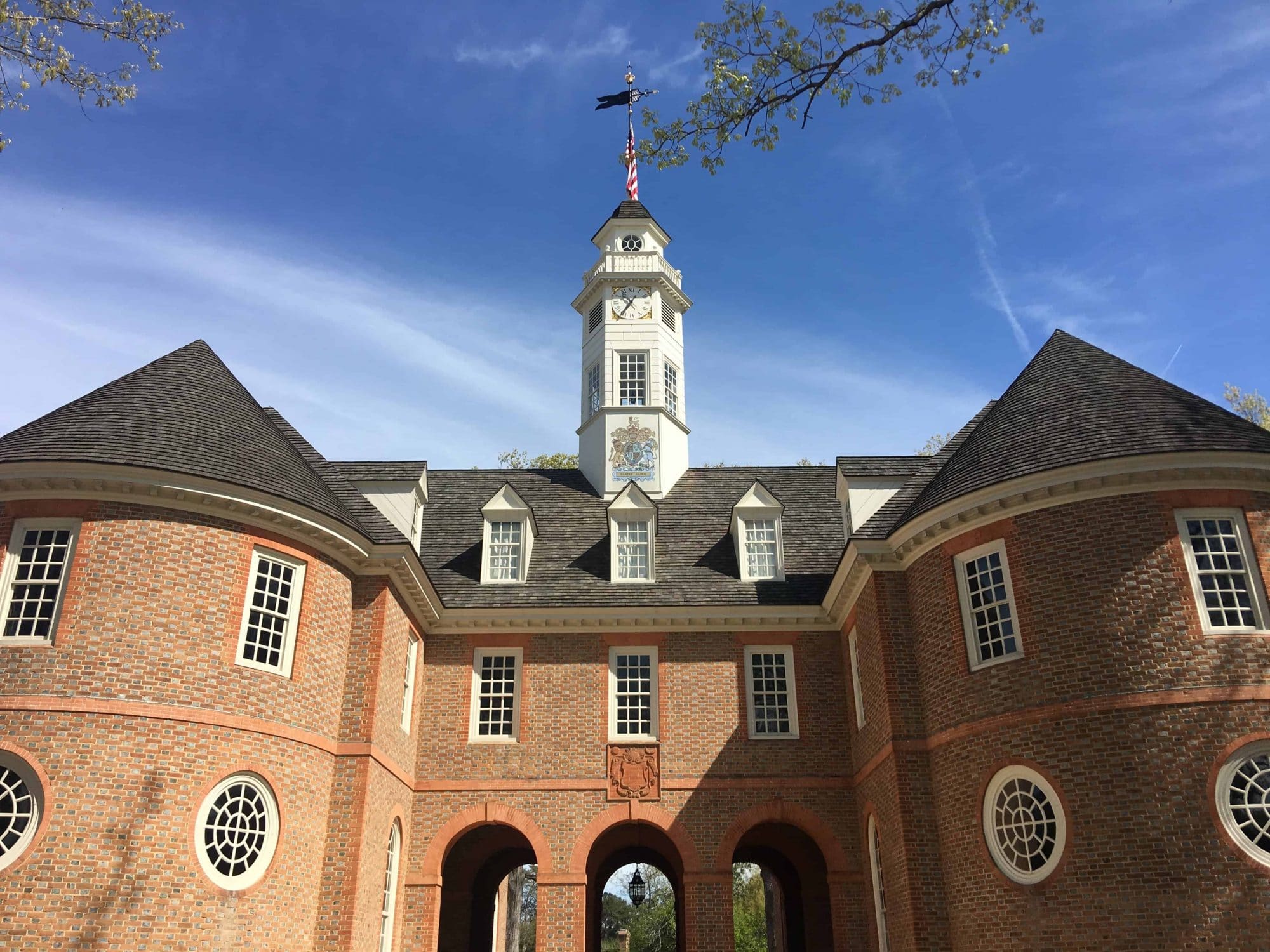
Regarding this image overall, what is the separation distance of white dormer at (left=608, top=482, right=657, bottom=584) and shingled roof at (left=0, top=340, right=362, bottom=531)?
6.73 meters

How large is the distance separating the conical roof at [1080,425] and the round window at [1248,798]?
182 inches

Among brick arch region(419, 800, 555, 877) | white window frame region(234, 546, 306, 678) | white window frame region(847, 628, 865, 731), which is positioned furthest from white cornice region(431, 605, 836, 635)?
white window frame region(234, 546, 306, 678)

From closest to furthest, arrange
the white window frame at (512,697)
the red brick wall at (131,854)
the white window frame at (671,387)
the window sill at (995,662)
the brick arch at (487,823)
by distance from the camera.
A: the red brick wall at (131,854), the window sill at (995,662), the brick arch at (487,823), the white window frame at (512,697), the white window frame at (671,387)

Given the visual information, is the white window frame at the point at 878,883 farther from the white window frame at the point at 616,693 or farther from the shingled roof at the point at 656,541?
the shingled roof at the point at 656,541

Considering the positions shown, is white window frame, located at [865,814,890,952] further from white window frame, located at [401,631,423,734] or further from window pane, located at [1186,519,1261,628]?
white window frame, located at [401,631,423,734]

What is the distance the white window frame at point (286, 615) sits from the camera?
1638 centimetres

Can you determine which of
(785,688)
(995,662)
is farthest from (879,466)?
(995,662)

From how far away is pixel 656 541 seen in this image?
24.5 metres

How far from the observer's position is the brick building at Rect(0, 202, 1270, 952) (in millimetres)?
14227

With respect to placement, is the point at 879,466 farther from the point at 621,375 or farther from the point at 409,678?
the point at 409,678

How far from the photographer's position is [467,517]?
25891 mm

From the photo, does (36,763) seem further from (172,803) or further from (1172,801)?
(1172,801)

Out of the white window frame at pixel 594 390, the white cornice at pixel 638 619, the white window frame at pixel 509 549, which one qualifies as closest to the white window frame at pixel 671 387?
the white window frame at pixel 594 390

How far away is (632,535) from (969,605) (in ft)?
30.4
